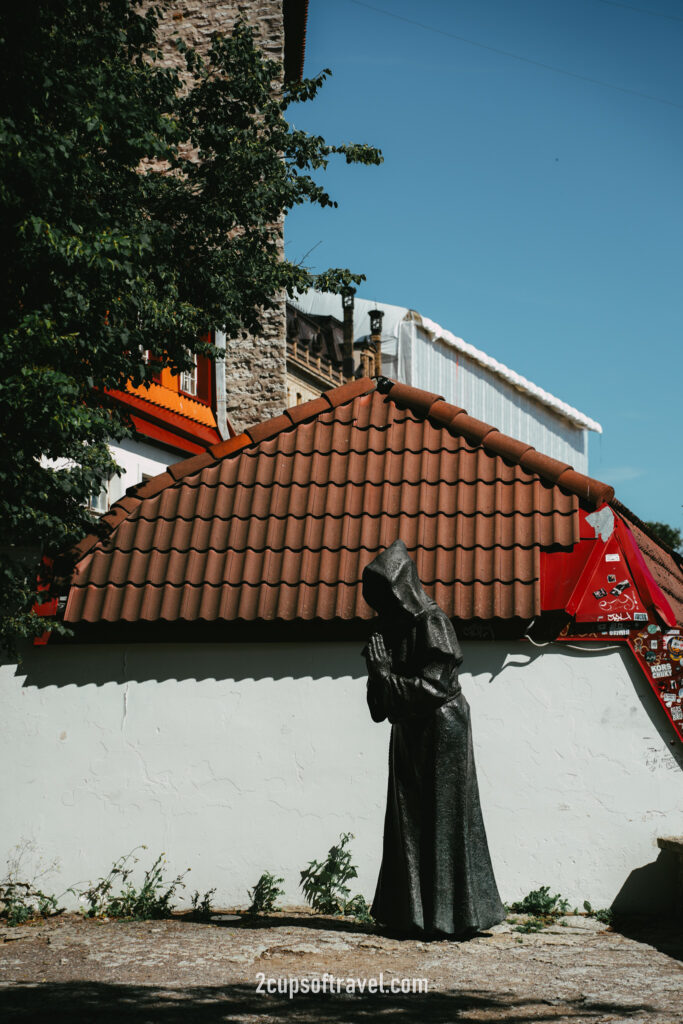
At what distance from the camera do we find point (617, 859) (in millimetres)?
8820

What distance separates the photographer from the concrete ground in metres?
5.54

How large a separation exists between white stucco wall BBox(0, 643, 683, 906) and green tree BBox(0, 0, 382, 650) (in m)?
1.05

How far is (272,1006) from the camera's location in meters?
5.69

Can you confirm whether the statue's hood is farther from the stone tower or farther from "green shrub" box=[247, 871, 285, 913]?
the stone tower

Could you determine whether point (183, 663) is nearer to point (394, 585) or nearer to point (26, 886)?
point (26, 886)

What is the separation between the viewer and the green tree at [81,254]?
829cm

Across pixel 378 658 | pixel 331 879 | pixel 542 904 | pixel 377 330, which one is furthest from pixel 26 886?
pixel 377 330

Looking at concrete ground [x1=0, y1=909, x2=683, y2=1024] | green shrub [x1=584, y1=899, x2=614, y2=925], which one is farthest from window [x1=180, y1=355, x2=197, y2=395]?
green shrub [x1=584, y1=899, x2=614, y2=925]

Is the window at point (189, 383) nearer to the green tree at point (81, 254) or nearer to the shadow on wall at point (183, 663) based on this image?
the green tree at point (81, 254)

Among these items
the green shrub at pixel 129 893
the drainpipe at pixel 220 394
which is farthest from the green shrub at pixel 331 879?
the drainpipe at pixel 220 394

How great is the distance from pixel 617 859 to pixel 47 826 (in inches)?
198

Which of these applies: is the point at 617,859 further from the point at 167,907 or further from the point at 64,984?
the point at 64,984

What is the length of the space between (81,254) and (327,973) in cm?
553

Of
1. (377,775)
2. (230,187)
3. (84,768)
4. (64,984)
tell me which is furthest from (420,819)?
(230,187)
